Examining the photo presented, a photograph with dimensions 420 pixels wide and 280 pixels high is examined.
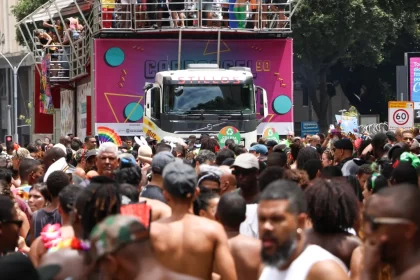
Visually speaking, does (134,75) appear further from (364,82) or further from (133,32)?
(364,82)

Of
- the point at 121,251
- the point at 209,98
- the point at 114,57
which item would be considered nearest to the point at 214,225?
the point at 121,251

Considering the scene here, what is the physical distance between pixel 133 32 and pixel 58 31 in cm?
979

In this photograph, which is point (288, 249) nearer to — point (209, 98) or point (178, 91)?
point (178, 91)

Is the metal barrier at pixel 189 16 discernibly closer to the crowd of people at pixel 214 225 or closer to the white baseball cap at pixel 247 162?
the crowd of people at pixel 214 225

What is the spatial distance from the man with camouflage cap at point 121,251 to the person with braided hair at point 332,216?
298 cm

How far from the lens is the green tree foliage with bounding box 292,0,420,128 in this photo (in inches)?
2055

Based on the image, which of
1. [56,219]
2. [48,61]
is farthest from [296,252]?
[48,61]

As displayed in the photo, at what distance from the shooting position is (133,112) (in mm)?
27766

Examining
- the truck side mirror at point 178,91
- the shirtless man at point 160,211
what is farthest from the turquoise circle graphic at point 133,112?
the shirtless man at point 160,211

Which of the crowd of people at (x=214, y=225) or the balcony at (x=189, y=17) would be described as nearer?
the crowd of people at (x=214, y=225)

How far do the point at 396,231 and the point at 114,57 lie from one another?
24.5 metres

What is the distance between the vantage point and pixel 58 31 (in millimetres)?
37844

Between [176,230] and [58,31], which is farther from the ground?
[58,31]

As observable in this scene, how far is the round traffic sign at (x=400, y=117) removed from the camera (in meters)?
23.6
